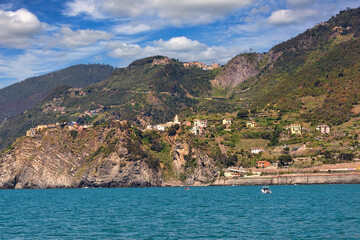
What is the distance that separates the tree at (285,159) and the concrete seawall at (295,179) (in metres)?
A: 5.83

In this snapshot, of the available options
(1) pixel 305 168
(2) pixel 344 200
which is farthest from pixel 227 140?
(2) pixel 344 200

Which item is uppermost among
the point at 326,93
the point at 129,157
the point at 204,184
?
the point at 326,93

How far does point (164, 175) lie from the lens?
16100cm

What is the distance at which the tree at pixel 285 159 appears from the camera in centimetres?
14916

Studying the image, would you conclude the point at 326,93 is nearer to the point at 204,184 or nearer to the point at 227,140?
the point at 227,140

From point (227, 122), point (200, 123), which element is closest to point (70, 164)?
point (200, 123)

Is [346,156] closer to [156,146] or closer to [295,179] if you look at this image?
[295,179]

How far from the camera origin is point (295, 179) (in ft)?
474

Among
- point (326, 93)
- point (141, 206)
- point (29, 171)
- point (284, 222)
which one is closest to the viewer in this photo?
point (284, 222)

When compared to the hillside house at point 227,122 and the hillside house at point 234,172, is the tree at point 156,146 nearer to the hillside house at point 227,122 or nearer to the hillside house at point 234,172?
the hillside house at point 234,172

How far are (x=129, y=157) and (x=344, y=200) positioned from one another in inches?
3418

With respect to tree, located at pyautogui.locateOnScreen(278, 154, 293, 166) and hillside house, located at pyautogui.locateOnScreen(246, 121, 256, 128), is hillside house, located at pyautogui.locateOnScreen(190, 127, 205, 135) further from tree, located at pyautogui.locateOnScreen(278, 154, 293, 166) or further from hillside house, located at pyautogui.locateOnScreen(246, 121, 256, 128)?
tree, located at pyautogui.locateOnScreen(278, 154, 293, 166)

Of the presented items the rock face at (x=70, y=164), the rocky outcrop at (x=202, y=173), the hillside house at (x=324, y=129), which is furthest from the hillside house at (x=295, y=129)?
the rock face at (x=70, y=164)

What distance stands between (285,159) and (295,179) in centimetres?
794
